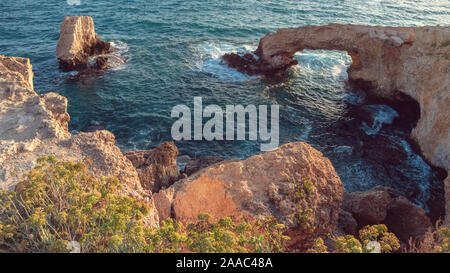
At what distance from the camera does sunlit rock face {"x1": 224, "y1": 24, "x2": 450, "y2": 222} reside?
1834 cm

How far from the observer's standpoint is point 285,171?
10.7 meters

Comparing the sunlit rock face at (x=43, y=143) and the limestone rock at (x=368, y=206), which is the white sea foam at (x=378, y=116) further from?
the sunlit rock face at (x=43, y=143)

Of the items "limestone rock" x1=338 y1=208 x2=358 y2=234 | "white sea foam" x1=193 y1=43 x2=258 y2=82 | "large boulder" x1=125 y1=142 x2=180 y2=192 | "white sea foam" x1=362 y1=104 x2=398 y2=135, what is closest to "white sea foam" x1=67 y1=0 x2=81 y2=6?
"white sea foam" x1=193 y1=43 x2=258 y2=82

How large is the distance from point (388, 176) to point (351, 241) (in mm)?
14043

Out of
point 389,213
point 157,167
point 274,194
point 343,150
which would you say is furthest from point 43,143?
point 343,150

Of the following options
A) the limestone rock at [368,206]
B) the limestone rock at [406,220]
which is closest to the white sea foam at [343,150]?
the limestone rock at [406,220]

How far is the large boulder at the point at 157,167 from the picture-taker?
14672 mm

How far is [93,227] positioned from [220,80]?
22.9 meters

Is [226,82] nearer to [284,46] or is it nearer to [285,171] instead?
[284,46]

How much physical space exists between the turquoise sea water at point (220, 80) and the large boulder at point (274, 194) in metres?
7.72

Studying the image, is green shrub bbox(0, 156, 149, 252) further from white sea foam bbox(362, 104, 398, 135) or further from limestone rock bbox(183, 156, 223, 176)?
white sea foam bbox(362, 104, 398, 135)

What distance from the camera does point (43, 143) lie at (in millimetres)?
11422

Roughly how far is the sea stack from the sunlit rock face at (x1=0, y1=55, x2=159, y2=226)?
15.8 meters
